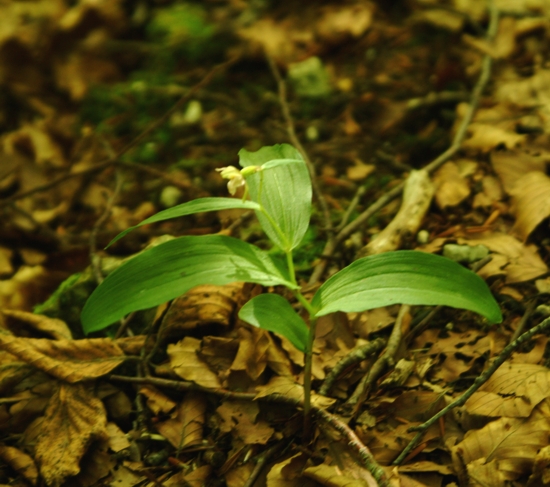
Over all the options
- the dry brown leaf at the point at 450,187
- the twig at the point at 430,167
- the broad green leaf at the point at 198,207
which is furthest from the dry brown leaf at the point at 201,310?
the dry brown leaf at the point at 450,187

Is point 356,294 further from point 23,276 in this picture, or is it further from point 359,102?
point 359,102

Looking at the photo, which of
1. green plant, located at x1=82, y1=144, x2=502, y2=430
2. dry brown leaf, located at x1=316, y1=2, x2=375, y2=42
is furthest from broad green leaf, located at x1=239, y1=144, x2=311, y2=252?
dry brown leaf, located at x1=316, y1=2, x2=375, y2=42

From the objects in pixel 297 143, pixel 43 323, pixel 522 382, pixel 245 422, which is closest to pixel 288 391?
A: pixel 245 422

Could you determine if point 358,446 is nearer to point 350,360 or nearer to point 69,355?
point 350,360

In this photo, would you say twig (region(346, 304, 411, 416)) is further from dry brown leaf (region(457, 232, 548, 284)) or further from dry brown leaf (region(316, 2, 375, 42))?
dry brown leaf (region(316, 2, 375, 42))

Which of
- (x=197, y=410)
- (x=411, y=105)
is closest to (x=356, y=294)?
(x=197, y=410)

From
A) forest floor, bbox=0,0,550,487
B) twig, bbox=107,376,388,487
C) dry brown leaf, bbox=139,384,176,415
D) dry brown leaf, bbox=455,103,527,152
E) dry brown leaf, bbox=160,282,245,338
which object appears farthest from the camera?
dry brown leaf, bbox=455,103,527,152
